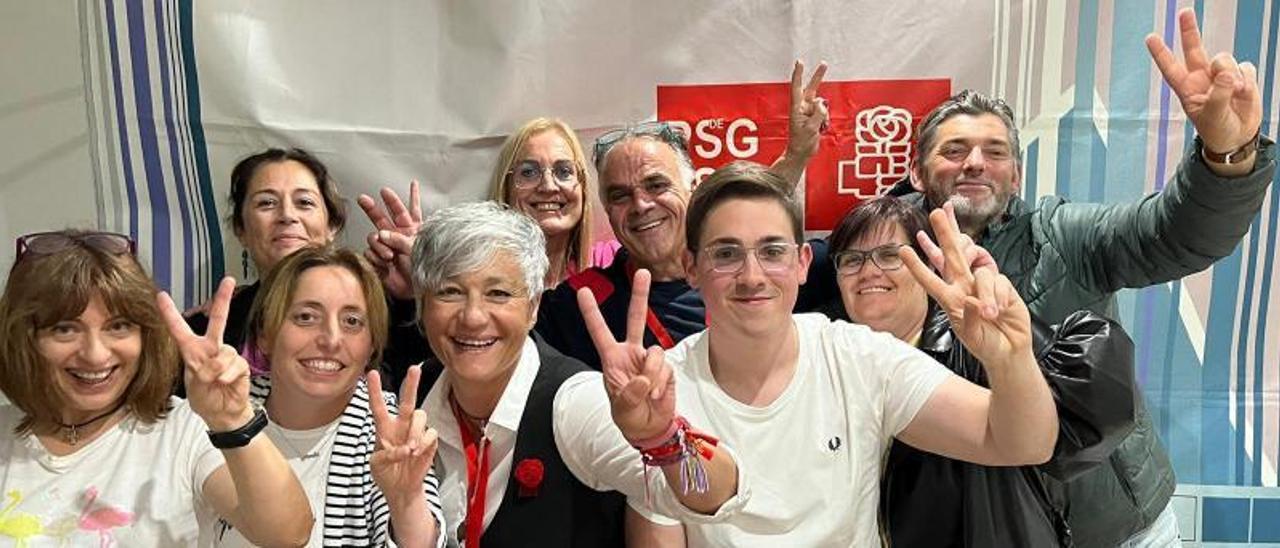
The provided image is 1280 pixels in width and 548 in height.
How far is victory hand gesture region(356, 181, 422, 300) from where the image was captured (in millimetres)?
2273

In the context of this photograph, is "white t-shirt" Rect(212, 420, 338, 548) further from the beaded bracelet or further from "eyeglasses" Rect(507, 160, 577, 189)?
"eyeglasses" Rect(507, 160, 577, 189)

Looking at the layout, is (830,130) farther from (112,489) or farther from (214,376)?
(112,489)

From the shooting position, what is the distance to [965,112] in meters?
2.23

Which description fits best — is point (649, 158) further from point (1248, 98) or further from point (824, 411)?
point (1248, 98)

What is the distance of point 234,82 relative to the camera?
2568mm

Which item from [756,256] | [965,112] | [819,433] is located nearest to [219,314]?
[756,256]

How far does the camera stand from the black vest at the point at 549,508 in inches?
65.6

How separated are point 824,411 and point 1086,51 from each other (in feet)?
4.33

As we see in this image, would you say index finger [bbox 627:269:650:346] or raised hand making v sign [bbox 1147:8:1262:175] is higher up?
raised hand making v sign [bbox 1147:8:1262:175]

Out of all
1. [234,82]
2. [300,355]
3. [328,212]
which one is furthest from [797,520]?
[234,82]

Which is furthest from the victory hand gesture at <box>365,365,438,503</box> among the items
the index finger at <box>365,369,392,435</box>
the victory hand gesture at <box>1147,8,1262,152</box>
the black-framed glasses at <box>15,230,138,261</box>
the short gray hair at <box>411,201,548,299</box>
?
the victory hand gesture at <box>1147,8,1262,152</box>

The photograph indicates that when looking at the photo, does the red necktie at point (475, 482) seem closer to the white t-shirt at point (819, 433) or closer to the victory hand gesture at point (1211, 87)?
the white t-shirt at point (819, 433)

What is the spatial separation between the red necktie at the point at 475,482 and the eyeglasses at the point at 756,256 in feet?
1.51

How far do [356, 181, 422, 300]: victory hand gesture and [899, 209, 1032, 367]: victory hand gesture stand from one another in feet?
3.86
